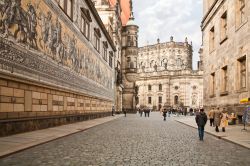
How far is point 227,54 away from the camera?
20797mm

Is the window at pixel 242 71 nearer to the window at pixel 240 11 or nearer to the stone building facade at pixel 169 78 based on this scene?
the window at pixel 240 11

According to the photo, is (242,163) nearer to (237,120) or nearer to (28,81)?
(28,81)

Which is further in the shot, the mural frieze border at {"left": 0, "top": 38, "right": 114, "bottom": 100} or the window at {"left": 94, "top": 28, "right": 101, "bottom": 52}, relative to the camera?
the window at {"left": 94, "top": 28, "right": 101, "bottom": 52}


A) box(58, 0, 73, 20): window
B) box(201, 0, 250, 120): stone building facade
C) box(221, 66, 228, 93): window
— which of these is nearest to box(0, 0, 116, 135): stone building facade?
box(58, 0, 73, 20): window

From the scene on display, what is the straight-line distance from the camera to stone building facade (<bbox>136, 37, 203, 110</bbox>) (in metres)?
83.5

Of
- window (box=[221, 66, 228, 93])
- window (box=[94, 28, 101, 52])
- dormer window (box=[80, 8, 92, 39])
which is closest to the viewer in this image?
window (box=[221, 66, 228, 93])

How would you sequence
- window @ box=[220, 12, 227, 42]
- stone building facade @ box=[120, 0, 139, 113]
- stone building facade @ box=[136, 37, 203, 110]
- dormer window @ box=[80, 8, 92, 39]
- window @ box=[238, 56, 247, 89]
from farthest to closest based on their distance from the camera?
stone building facade @ box=[136, 37, 203, 110] < stone building facade @ box=[120, 0, 139, 113] < dormer window @ box=[80, 8, 92, 39] < window @ box=[220, 12, 227, 42] < window @ box=[238, 56, 247, 89]

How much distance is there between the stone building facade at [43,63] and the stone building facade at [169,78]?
60.8m

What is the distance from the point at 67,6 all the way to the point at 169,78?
69222 mm

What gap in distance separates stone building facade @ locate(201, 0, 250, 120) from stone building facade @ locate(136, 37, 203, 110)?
56.5 meters

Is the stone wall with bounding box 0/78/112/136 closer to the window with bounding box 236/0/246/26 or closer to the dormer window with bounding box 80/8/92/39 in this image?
the dormer window with bounding box 80/8/92/39

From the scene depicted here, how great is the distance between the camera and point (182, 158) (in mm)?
7402

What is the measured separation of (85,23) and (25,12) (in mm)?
13249

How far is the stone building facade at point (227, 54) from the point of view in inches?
706
